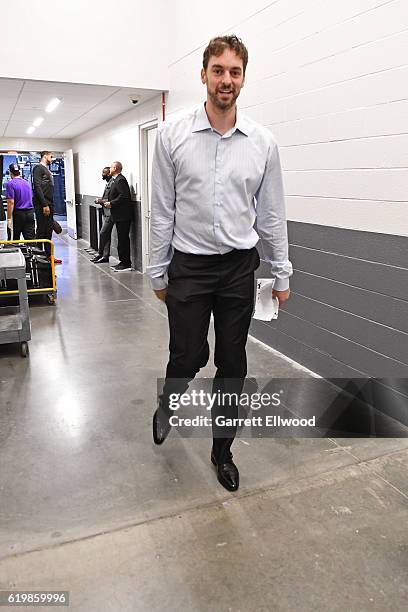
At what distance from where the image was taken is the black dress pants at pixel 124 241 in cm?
764

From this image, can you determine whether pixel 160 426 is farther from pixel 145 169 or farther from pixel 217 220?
pixel 145 169

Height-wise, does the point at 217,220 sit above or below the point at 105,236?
above

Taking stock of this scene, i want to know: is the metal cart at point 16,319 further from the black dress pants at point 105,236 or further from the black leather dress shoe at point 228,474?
the black dress pants at point 105,236

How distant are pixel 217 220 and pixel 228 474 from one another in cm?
116

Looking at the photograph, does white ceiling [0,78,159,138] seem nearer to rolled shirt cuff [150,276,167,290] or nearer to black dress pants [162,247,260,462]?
rolled shirt cuff [150,276,167,290]

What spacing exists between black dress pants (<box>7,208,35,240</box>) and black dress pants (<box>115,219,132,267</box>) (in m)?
1.34

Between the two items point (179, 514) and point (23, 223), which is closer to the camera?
point (179, 514)

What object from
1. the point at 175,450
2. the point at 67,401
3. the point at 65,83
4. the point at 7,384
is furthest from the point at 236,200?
the point at 65,83

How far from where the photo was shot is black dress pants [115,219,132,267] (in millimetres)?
7637

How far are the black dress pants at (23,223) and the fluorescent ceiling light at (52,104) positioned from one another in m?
1.59

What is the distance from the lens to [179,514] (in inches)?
82.0

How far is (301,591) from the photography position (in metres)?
1.70

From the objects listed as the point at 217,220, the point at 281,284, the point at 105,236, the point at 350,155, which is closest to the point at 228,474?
the point at 281,284

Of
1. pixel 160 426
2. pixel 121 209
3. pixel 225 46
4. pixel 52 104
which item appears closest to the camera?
pixel 225 46
